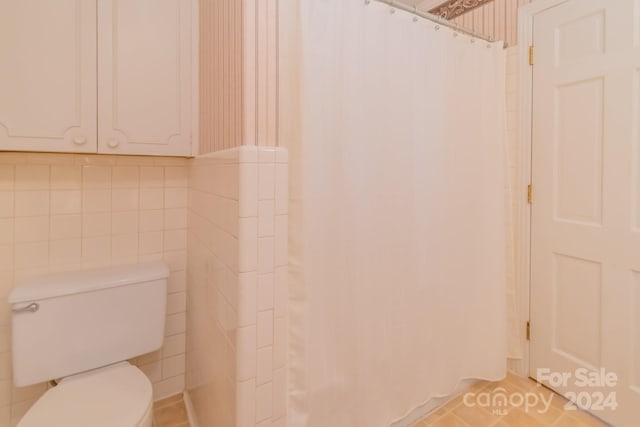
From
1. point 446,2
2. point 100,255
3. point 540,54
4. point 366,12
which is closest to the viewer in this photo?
point 366,12

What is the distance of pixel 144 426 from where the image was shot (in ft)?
3.33

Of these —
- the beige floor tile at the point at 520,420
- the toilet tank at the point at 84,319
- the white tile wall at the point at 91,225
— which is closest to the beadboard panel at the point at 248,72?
the white tile wall at the point at 91,225

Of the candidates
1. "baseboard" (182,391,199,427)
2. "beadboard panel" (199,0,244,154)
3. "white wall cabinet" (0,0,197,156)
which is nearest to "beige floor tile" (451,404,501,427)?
"baseboard" (182,391,199,427)

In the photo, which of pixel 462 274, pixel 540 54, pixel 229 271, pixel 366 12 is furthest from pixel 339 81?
pixel 540 54

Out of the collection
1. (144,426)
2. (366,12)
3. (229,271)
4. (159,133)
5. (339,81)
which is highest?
(366,12)

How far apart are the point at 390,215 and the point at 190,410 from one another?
1337mm

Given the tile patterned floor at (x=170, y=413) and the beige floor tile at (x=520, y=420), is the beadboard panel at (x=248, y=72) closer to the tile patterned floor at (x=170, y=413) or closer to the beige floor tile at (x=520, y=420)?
the tile patterned floor at (x=170, y=413)

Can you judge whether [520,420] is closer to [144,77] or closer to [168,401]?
[168,401]

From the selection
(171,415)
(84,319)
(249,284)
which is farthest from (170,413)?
(249,284)

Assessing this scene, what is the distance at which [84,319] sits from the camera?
1.21 metres

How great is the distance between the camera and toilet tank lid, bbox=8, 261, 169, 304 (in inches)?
44.6

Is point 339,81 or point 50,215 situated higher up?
point 339,81

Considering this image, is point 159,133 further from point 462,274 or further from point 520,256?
point 520,256

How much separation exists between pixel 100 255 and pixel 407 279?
1.39 meters
